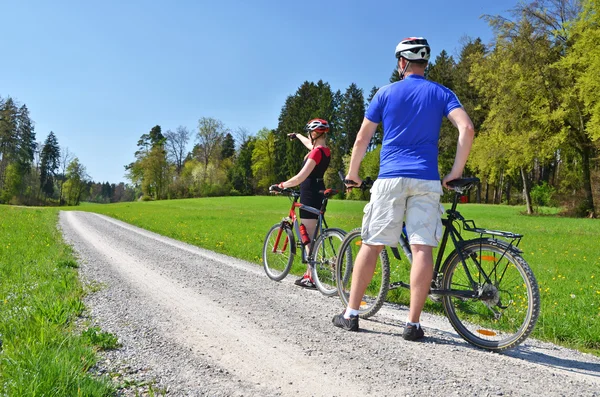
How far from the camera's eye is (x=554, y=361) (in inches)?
132

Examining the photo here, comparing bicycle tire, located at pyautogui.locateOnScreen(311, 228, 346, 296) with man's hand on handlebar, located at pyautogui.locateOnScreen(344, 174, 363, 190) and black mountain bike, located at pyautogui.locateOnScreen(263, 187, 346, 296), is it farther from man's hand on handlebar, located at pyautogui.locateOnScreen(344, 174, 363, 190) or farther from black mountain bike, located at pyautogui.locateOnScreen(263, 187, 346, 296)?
man's hand on handlebar, located at pyautogui.locateOnScreen(344, 174, 363, 190)

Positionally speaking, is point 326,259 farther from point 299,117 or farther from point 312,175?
point 299,117

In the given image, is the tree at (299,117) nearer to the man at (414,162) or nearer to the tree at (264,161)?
the tree at (264,161)

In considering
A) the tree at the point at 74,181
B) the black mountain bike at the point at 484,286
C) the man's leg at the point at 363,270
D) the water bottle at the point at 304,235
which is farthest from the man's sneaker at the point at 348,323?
the tree at the point at 74,181

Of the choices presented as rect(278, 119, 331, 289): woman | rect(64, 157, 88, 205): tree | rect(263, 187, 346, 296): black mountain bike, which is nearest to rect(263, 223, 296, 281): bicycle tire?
rect(263, 187, 346, 296): black mountain bike

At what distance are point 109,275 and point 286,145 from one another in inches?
2700

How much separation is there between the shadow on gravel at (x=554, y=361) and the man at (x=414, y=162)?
2.52ft

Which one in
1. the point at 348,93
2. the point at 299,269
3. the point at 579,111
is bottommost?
the point at 299,269

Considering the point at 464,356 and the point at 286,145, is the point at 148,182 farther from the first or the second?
the point at 464,356

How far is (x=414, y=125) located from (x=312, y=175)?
2.72 m

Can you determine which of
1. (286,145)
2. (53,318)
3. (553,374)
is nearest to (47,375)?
(53,318)

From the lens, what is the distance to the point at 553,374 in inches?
118

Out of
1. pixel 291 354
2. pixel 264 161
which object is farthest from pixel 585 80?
pixel 264 161

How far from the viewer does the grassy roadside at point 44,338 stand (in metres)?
2.48
